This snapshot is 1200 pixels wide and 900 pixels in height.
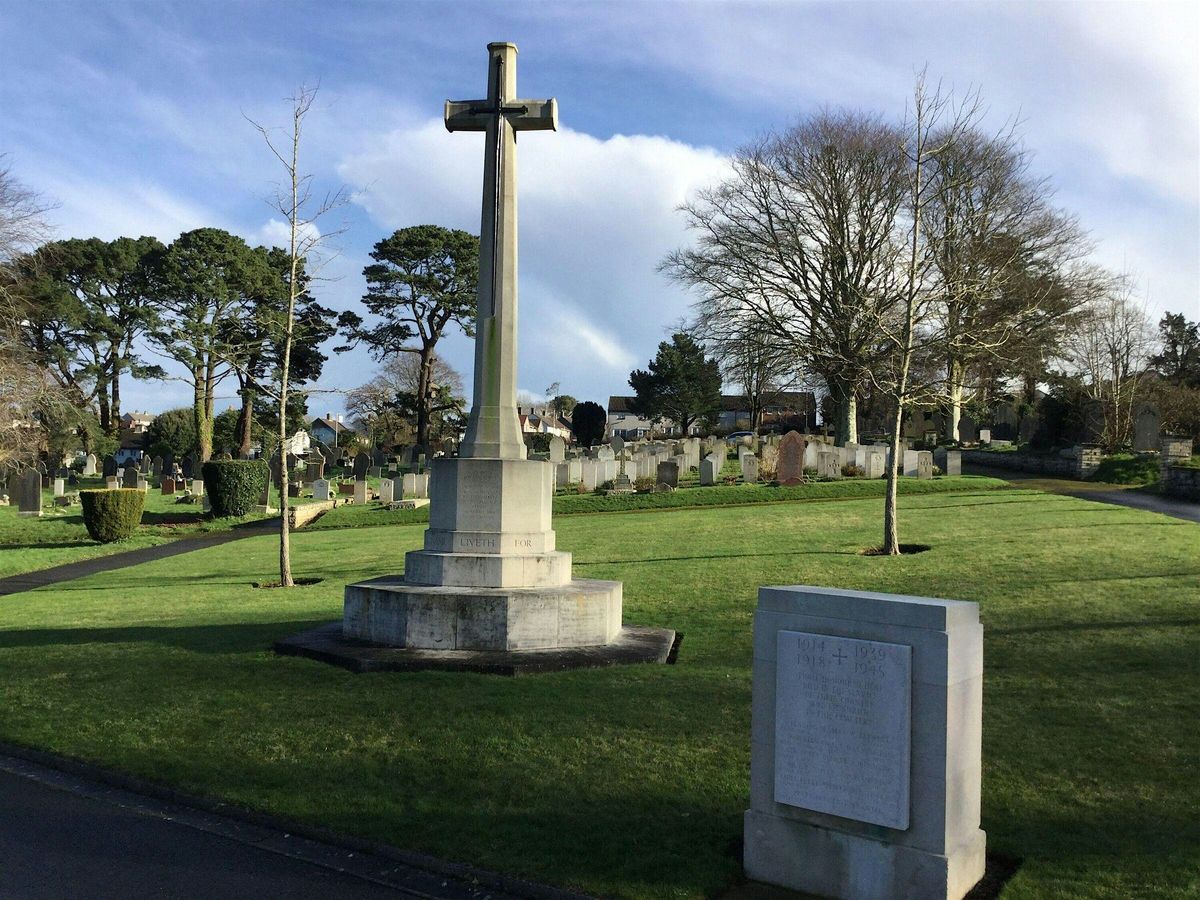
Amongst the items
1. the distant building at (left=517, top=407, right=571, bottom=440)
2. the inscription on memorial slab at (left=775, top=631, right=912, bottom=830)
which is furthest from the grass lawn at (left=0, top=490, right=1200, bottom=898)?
the distant building at (left=517, top=407, right=571, bottom=440)

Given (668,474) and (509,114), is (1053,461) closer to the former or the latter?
(668,474)

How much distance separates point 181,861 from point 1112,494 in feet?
74.9

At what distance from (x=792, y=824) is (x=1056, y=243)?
37433mm

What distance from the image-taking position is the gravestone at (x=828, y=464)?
26.6 metres

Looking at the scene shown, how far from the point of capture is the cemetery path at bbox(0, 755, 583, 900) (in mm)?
4125

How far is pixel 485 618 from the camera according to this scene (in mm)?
8031

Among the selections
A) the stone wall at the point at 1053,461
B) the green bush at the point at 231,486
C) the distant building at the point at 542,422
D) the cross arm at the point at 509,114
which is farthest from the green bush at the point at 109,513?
the distant building at the point at 542,422

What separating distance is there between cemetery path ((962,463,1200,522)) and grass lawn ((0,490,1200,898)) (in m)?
7.36

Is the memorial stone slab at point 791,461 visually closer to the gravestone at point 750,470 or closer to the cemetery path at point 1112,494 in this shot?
the gravestone at point 750,470

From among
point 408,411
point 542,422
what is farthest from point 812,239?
point 542,422

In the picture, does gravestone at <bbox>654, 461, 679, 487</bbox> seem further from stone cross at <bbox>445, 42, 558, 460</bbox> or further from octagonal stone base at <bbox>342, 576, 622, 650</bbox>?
octagonal stone base at <bbox>342, 576, 622, 650</bbox>

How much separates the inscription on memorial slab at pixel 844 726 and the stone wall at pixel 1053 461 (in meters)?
26.3

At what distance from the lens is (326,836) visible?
184 inches

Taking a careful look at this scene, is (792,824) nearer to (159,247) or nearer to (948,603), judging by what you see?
(948,603)
